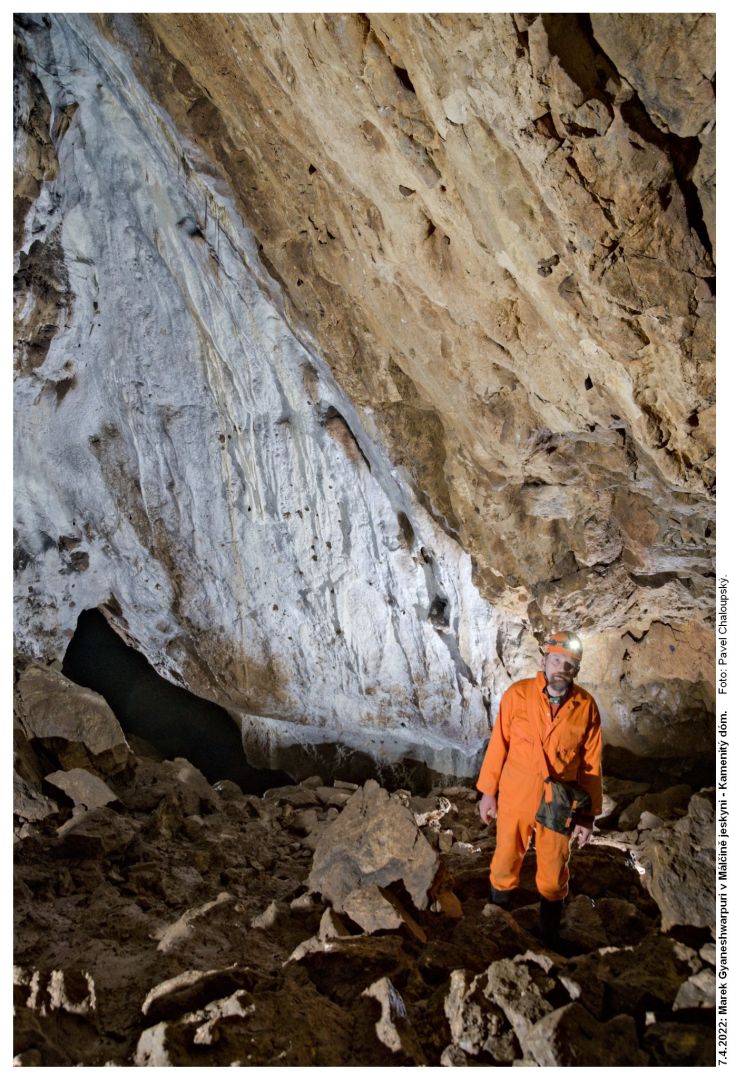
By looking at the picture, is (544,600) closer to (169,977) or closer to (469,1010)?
(469,1010)

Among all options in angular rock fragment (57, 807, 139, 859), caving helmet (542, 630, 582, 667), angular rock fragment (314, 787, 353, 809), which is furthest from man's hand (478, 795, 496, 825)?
angular rock fragment (57, 807, 139, 859)

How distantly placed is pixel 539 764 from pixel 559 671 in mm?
480

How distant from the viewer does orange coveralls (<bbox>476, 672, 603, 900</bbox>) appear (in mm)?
3309

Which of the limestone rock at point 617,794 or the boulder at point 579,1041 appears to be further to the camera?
the limestone rock at point 617,794

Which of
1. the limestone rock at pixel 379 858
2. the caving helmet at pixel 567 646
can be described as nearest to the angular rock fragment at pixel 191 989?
the limestone rock at pixel 379 858

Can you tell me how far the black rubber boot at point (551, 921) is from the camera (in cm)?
330

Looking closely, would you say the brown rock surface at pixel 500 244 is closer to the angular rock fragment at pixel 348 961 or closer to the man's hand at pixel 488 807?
the man's hand at pixel 488 807

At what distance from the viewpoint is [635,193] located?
2.46m

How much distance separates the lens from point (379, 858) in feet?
12.0

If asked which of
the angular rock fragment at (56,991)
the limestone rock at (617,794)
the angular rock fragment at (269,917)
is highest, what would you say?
the limestone rock at (617,794)

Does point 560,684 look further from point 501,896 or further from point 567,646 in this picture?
point 501,896

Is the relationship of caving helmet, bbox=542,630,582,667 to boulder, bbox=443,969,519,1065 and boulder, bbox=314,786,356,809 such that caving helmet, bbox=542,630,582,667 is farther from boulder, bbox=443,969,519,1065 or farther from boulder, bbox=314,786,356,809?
boulder, bbox=314,786,356,809

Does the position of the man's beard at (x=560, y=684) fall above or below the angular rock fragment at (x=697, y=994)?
above

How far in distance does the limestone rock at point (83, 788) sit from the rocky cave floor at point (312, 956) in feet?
0.04
